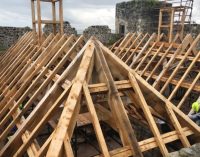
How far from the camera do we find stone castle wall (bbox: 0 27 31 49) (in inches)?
553

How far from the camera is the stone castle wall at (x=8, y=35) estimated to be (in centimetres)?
1405

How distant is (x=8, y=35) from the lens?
14.2m

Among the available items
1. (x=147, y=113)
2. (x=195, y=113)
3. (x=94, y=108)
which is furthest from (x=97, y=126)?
(x=195, y=113)

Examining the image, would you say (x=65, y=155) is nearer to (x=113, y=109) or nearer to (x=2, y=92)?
(x=113, y=109)

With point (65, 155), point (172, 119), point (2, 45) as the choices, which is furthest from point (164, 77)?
point (2, 45)

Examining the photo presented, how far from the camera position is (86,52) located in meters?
3.41

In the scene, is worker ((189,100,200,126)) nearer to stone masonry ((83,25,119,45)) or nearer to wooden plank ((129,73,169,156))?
wooden plank ((129,73,169,156))

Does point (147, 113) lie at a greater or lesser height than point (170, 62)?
lesser

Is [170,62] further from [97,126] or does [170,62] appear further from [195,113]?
[97,126]

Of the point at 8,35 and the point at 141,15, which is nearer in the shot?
the point at 8,35

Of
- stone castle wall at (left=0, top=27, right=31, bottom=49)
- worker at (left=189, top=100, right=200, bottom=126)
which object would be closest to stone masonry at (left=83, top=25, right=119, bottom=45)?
stone castle wall at (left=0, top=27, right=31, bottom=49)

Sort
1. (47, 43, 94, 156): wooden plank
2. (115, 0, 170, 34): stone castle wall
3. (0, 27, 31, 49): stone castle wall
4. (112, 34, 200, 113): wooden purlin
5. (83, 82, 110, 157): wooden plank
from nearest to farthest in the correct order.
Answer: (47, 43, 94, 156): wooden plank, (83, 82, 110, 157): wooden plank, (112, 34, 200, 113): wooden purlin, (0, 27, 31, 49): stone castle wall, (115, 0, 170, 34): stone castle wall

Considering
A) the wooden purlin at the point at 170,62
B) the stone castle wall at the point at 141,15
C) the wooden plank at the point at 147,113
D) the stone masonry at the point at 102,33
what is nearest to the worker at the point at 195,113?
the wooden purlin at the point at 170,62

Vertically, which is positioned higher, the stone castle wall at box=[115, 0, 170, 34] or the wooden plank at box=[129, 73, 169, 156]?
the stone castle wall at box=[115, 0, 170, 34]
